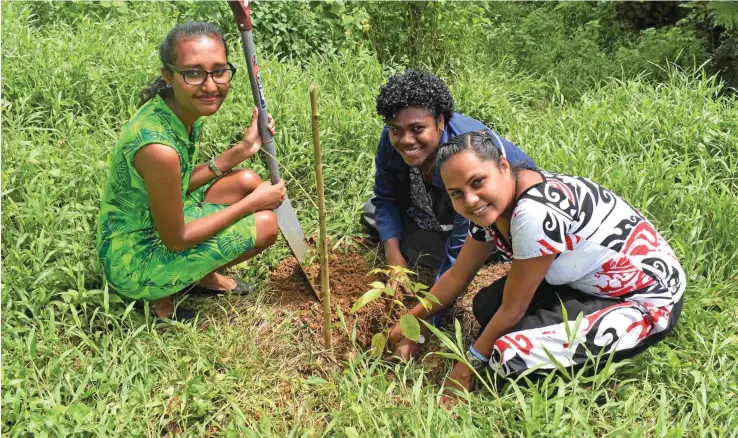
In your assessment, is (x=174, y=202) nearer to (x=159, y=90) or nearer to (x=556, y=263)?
(x=159, y=90)

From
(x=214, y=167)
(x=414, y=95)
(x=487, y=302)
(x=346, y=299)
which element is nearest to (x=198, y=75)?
(x=214, y=167)

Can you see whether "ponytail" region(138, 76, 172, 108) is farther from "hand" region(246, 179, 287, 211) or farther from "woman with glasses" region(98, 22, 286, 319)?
"hand" region(246, 179, 287, 211)

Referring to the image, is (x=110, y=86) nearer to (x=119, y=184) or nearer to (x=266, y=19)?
(x=266, y=19)

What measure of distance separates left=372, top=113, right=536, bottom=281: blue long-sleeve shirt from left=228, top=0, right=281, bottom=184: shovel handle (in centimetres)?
57

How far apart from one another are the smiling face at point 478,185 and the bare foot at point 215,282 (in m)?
1.30

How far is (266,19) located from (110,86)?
129 cm

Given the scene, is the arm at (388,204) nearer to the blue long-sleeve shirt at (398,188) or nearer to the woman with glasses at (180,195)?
the blue long-sleeve shirt at (398,188)

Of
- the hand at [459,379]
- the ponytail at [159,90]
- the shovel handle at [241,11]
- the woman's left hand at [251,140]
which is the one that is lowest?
the hand at [459,379]

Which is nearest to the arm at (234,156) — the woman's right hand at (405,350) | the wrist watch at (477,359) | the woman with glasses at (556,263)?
the woman with glasses at (556,263)

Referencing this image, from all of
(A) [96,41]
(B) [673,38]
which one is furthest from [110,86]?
(B) [673,38]

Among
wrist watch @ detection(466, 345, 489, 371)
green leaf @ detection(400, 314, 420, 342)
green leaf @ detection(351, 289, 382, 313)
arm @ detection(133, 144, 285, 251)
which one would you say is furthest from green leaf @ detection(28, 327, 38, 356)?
wrist watch @ detection(466, 345, 489, 371)

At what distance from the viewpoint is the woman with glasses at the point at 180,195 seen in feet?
6.80

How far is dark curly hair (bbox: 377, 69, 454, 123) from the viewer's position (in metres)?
2.28

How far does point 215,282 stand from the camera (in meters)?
2.66
